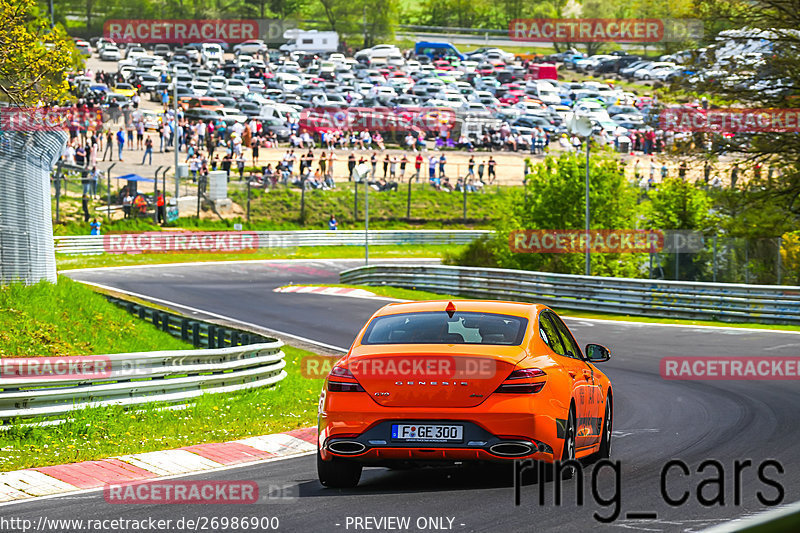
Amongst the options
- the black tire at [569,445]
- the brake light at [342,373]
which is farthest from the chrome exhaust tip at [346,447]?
the black tire at [569,445]

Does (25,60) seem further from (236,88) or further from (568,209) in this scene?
(236,88)

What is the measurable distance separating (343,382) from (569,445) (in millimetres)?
1762

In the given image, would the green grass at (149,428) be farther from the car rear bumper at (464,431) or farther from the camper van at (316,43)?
the camper van at (316,43)

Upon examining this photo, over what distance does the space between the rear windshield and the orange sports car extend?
0.04 ft

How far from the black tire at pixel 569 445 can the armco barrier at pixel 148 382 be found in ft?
19.3

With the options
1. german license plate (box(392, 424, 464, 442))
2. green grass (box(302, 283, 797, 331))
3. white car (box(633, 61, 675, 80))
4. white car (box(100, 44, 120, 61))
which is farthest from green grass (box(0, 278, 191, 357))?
white car (box(633, 61, 675, 80))

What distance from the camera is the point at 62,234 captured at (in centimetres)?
5059

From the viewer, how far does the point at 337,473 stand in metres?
8.23

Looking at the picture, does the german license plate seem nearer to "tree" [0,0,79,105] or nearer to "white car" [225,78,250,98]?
"tree" [0,0,79,105]

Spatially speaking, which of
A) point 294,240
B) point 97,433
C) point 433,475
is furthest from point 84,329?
point 294,240

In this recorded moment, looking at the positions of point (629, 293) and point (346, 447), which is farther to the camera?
point (629, 293)

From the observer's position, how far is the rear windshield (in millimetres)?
8344

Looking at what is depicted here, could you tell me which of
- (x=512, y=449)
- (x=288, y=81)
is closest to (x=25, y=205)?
(x=512, y=449)

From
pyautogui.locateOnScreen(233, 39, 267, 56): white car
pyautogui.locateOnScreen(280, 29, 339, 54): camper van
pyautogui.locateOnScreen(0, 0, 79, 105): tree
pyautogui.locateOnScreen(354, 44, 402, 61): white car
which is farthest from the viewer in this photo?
pyautogui.locateOnScreen(280, 29, 339, 54): camper van
